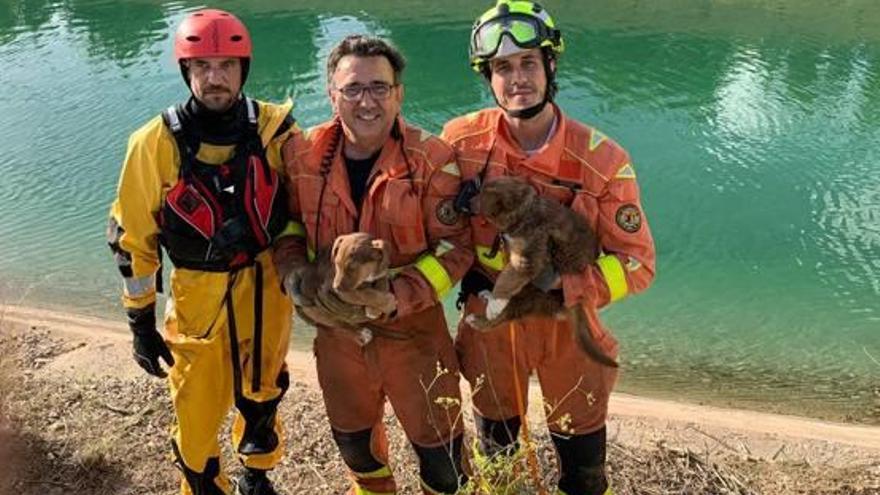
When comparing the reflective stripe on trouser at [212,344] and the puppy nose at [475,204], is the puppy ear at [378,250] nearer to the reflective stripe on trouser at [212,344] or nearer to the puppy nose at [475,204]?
the puppy nose at [475,204]

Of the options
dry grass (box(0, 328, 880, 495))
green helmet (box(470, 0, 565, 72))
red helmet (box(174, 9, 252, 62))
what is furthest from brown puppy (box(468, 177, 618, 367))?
red helmet (box(174, 9, 252, 62))

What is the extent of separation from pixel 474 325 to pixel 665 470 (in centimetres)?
165

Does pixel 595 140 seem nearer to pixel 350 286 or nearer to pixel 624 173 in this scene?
pixel 624 173

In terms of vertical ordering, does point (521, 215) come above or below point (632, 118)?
above

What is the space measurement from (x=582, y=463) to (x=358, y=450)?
3.19 feet

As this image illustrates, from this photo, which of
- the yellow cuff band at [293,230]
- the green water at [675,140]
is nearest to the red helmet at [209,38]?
the yellow cuff band at [293,230]

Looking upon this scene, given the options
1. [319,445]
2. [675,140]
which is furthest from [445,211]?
[675,140]

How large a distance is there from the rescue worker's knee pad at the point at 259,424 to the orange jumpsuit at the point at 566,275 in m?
1.04

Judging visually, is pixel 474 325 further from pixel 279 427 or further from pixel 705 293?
pixel 705 293

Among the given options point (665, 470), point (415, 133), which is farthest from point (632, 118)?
point (415, 133)

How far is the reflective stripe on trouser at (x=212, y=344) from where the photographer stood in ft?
12.0

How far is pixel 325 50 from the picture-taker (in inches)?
699

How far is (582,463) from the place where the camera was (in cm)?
355

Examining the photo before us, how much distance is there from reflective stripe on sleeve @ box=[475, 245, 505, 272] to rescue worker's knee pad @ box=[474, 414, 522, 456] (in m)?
0.69
